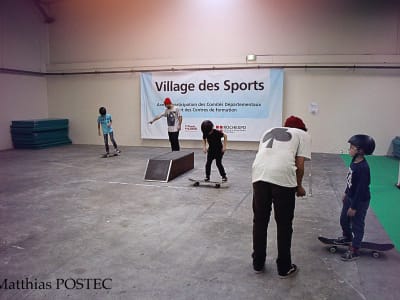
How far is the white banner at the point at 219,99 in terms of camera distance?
10680 mm

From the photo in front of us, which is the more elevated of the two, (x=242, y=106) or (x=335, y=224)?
(x=242, y=106)

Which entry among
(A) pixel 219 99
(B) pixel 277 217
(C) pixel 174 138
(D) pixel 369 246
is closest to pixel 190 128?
(A) pixel 219 99

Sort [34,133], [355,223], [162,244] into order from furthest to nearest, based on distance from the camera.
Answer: [34,133]
[162,244]
[355,223]

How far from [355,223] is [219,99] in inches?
323

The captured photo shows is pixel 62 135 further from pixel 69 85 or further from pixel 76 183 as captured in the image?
pixel 76 183

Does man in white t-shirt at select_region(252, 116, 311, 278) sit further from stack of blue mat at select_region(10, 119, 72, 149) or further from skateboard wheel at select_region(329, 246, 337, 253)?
stack of blue mat at select_region(10, 119, 72, 149)

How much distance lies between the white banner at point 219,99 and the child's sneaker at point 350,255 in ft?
24.6

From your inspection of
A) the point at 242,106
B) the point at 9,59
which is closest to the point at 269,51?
the point at 242,106

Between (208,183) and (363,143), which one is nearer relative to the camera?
(363,143)

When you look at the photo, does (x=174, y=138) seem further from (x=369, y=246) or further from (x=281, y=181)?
(x=281, y=181)

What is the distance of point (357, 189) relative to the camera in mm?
3195

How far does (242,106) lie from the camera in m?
10.9

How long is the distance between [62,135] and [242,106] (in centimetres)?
663

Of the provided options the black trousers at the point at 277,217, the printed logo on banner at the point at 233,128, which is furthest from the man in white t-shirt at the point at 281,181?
the printed logo on banner at the point at 233,128
